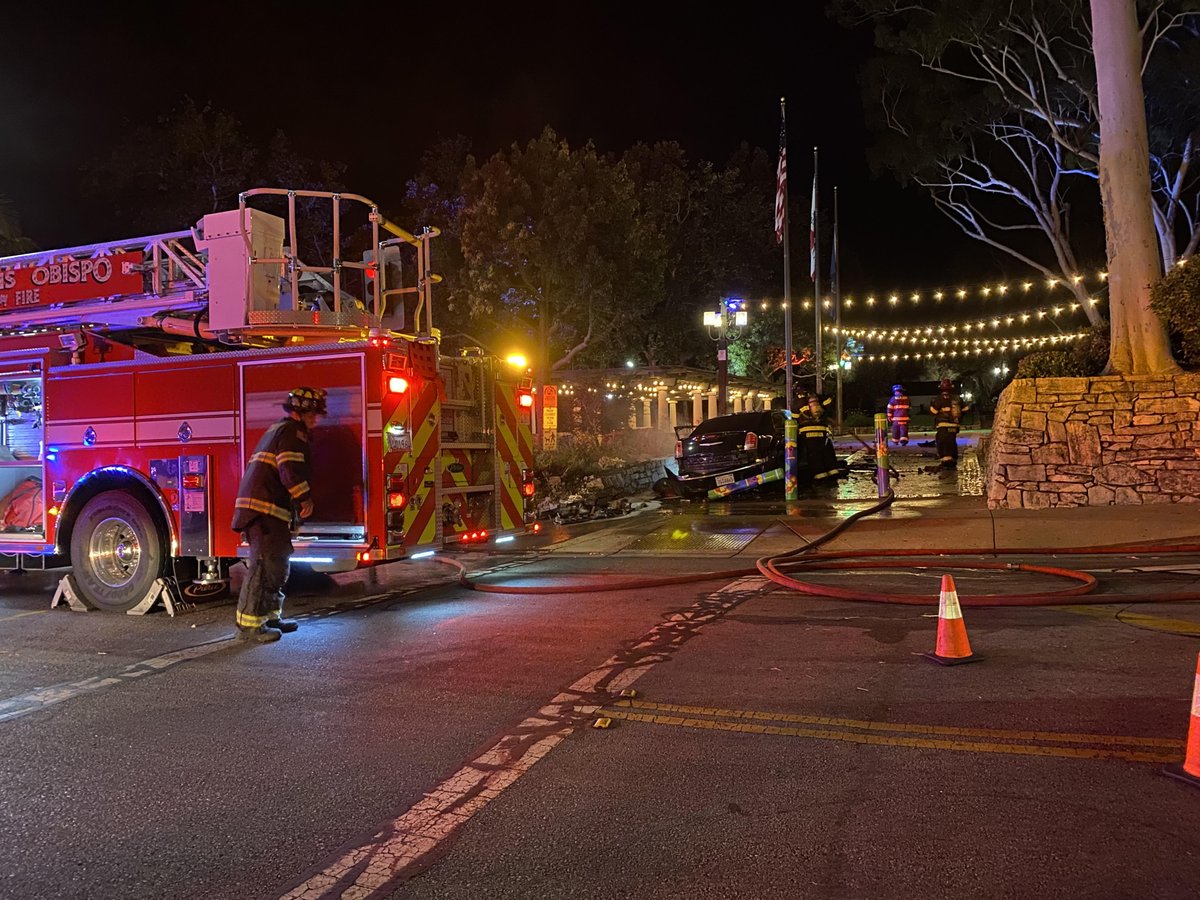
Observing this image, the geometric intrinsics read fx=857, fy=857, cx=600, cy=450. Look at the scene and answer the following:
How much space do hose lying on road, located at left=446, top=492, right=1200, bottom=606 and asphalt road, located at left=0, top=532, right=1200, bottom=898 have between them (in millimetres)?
141

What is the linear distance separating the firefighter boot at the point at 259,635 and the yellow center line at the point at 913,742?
3.16m

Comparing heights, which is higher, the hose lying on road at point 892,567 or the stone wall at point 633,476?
the stone wall at point 633,476

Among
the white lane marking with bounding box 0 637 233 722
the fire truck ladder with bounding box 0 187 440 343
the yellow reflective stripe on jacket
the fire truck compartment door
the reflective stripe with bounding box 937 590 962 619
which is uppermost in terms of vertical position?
the fire truck ladder with bounding box 0 187 440 343

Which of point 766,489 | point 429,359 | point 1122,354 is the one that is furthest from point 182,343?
point 1122,354

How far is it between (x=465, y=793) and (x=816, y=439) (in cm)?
1307

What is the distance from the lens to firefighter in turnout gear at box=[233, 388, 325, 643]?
253 inches

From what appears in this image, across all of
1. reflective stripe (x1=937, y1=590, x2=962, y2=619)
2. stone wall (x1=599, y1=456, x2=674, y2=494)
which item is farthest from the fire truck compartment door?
stone wall (x1=599, y1=456, x2=674, y2=494)

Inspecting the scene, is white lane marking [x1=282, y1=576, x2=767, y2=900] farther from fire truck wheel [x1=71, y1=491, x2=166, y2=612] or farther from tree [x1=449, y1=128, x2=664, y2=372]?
tree [x1=449, y1=128, x2=664, y2=372]

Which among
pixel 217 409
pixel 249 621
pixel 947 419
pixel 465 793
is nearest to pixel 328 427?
pixel 217 409

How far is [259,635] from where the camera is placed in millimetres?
6426

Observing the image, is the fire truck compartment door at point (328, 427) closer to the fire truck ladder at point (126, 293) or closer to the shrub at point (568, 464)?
the fire truck ladder at point (126, 293)

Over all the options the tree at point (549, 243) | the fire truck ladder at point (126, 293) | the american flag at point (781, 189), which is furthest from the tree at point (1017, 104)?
the fire truck ladder at point (126, 293)

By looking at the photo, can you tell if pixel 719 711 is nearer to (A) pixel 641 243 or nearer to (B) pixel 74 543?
(B) pixel 74 543

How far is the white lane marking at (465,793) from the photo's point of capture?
2924 millimetres
